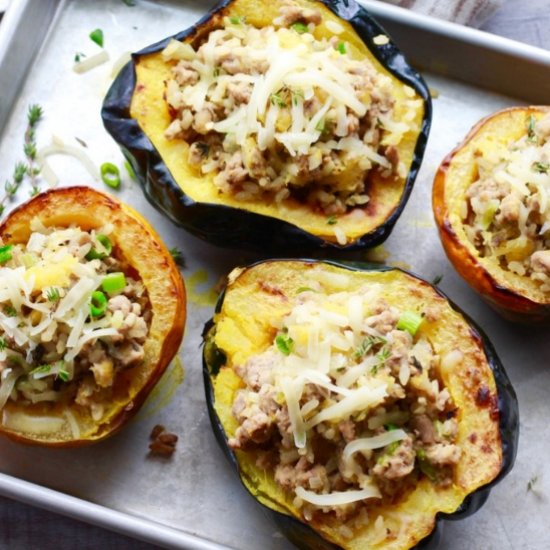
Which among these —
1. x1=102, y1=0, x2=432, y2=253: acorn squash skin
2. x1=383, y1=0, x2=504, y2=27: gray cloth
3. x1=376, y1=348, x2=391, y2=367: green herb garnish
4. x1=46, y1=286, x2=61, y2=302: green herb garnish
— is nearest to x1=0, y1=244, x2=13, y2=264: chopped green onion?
x1=46, y1=286, x2=61, y2=302: green herb garnish

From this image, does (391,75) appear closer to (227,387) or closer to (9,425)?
(227,387)

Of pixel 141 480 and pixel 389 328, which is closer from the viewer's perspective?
pixel 389 328

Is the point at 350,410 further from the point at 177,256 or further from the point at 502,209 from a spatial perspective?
the point at 177,256

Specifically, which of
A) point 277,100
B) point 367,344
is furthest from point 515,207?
point 277,100

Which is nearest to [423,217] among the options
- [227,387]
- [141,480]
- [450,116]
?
[450,116]

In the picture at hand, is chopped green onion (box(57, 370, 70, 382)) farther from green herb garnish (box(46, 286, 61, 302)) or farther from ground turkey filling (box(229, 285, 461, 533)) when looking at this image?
ground turkey filling (box(229, 285, 461, 533))

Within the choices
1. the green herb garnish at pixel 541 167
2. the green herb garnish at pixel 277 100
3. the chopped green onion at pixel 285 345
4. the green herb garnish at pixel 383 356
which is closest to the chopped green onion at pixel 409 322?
the green herb garnish at pixel 383 356

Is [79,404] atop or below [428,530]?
atop

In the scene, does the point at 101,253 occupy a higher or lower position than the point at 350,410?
higher
